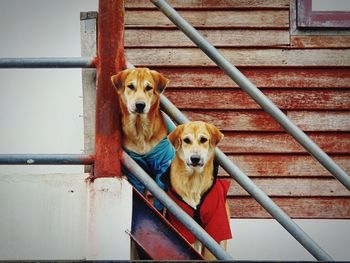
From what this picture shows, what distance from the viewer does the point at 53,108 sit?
16.2ft

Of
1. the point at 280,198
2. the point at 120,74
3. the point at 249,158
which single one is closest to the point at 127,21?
the point at 249,158

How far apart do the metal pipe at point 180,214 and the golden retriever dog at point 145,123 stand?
198 millimetres

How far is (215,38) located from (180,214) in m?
2.54

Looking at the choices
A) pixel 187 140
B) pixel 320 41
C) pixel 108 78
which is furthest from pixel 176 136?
pixel 320 41

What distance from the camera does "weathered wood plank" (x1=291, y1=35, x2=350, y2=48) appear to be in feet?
16.5

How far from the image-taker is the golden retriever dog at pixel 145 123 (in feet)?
10.3

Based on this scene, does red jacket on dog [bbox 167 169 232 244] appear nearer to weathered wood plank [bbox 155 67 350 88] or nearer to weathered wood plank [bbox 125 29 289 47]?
weathered wood plank [bbox 155 67 350 88]

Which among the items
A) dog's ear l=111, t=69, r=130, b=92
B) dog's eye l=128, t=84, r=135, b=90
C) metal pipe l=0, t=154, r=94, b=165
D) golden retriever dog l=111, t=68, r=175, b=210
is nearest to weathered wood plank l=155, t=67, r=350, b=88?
golden retriever dog l=111, t=68, r=175, b=210

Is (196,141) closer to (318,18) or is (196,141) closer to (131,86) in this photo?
(131,86)

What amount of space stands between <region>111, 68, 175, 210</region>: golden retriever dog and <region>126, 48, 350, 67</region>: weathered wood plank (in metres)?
1.55

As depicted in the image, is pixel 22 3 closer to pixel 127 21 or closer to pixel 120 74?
pixel 127 21

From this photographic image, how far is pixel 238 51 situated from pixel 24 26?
5.55ft

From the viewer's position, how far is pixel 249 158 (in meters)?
5.00

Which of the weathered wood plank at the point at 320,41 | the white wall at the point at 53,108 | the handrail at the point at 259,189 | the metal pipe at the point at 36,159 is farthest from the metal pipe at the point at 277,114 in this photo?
the weathered wood plank at the point at 320,41
